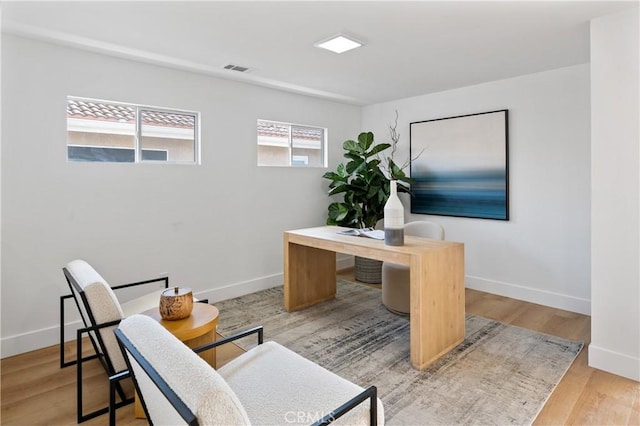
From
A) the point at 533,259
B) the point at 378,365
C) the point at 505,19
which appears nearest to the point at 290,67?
the point at 505,19

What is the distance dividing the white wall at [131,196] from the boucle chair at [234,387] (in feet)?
6.62

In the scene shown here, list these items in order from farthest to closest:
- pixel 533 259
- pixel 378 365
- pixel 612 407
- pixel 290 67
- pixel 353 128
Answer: pixel 353 128
pixel 533 259
pixel 290 67
pixel 378 365
pixel 612 407

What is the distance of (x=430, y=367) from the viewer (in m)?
2.46

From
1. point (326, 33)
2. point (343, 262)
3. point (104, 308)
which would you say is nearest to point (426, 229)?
point (343, 262)

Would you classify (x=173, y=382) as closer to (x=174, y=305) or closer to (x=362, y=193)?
(x=174, y=305)

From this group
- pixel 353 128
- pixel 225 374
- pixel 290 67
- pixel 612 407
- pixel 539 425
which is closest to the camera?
pixel 225 374

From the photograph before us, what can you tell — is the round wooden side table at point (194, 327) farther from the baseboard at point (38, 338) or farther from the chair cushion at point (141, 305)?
the baseboard at point (38, 338)

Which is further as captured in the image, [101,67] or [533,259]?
[533,259]

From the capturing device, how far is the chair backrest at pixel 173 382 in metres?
0.89

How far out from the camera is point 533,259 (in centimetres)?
379

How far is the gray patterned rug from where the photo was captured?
2.02m

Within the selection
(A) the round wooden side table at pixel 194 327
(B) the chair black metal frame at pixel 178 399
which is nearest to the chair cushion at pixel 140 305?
(A) the round wooden side table at pixel 194 327

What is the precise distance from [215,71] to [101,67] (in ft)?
3.25

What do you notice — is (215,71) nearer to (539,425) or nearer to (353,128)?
(353,128)
